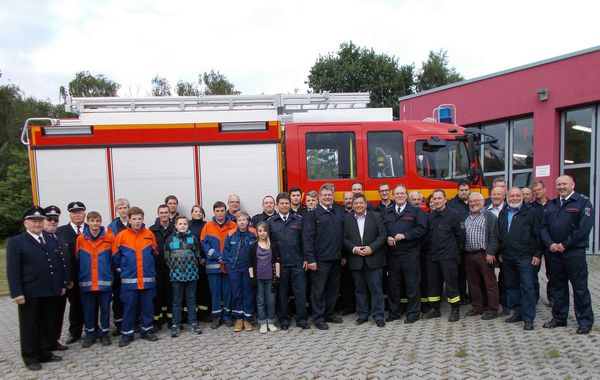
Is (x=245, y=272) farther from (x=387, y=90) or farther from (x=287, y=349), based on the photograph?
(x=387, y=90)

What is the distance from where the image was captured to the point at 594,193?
34.0 ft

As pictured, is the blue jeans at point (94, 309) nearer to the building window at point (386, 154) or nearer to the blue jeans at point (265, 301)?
the blue jeans at point (265, 301)

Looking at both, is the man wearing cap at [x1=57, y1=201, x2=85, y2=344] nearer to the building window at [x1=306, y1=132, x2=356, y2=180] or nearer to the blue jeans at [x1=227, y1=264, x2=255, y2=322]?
the blue jeans at [x1=227, y1=264, x2=255, y2=322]

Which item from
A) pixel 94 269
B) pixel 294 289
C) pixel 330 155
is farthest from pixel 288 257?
pixel 94 269

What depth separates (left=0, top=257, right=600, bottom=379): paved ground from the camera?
13.5 ft

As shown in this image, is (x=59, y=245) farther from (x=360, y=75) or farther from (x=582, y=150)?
(x=360, y=75)

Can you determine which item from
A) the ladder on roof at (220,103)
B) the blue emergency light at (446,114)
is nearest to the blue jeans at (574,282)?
the blue emergency light at (446,114)

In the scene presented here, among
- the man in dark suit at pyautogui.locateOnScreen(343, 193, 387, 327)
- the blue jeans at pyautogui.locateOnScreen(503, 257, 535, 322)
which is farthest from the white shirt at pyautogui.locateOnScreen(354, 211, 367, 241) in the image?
the blue jeans at pyautogui.locateOnScreen(503, 257, 535, 322)

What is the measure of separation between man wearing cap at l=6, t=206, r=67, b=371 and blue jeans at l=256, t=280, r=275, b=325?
2300mm

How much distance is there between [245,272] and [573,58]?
9992 millimetres

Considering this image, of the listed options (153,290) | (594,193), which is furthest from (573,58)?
(153,290)

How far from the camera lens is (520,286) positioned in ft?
17.5

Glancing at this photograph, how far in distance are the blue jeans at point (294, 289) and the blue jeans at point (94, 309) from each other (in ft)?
7.06

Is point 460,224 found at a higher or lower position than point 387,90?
lower
